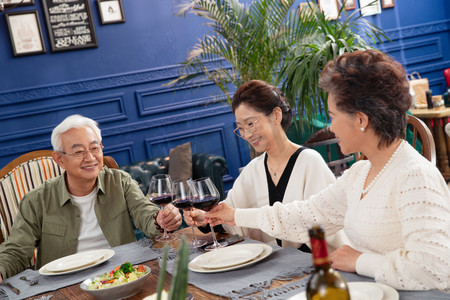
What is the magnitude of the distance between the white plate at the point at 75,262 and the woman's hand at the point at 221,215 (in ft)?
1.26

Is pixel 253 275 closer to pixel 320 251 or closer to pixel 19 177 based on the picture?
pixel 320 251

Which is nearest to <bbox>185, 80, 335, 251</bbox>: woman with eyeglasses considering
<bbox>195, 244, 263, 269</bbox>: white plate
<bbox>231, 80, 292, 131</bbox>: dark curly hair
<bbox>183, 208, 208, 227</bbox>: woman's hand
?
<bbox>231, 80, 292, 131</bbox>: dark curly hair

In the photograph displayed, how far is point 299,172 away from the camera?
192cm

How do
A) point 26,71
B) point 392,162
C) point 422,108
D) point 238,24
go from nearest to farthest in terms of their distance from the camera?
1. point 392,162
2. point 238,24
3. point 26,71
4. point 422,108

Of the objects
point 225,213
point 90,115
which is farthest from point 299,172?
point 90,115

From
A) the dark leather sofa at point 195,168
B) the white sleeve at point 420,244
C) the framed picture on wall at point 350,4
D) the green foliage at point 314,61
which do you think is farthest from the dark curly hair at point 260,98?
the framed picture on wall at point 350,4

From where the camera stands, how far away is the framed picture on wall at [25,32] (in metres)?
4.46

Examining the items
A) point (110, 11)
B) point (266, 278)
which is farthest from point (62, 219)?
point (110, 11)

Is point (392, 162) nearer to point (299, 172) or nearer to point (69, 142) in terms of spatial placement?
point (299, 172)

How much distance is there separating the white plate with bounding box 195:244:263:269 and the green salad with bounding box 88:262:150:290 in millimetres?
159

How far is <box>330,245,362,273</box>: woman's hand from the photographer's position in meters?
1.14

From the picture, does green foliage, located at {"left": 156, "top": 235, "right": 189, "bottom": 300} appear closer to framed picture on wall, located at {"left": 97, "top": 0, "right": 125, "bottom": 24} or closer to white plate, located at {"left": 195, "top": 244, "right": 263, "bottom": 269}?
white plate, located at {"left": 195, "top": 244, "right": 263, "bottom": 269}

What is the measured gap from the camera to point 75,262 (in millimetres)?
1674

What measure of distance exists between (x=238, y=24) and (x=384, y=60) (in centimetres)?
291
